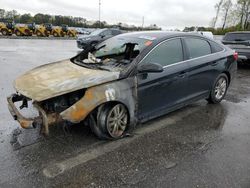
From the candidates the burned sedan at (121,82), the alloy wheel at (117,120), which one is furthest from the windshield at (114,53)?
the alloy wheel at (117,120)

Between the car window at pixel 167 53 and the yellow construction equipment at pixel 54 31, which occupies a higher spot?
the car window at pixel 167 53

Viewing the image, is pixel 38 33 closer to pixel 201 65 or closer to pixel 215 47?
pixel 215 47

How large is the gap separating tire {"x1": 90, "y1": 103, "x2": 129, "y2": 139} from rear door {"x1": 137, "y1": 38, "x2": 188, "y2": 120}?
32cm

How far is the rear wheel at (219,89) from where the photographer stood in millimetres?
5561

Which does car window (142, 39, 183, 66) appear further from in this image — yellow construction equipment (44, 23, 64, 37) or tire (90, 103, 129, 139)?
yellow construction equipment (44, 23, 64, 37)

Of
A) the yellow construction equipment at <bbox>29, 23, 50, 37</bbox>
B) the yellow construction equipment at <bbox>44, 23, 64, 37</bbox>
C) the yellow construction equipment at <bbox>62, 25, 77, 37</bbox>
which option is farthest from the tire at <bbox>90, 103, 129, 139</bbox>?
the yellow construction equipment at <bbox>62, 25, 77, 37</bbox>

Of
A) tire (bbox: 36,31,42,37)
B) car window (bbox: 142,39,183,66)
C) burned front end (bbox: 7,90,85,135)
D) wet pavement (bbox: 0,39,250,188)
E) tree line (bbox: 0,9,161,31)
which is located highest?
tree line (bbox: 0,9,161,31)

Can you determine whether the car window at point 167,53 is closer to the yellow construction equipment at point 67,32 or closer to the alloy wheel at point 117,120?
the alloy wheel at point 117,120

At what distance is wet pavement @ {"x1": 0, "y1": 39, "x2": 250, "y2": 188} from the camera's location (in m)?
2.94

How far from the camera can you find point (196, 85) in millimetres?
4980

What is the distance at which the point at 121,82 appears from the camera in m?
3.73

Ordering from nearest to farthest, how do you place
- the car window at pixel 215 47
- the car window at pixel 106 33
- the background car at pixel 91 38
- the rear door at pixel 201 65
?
the rear door at pixel 201 65 → the car window at pixel 215 47 → the background car at pixel 91 38 → the car window at pixel 106 33

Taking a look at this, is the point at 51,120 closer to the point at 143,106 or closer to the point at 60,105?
A: the point at 60,105

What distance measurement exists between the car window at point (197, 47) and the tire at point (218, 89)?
0.71 m
